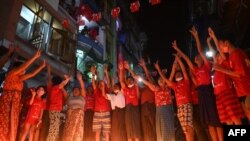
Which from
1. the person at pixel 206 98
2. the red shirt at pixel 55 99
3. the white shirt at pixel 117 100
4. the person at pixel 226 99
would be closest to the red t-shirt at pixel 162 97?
the person at pixel 206 98

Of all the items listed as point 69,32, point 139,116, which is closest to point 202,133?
point 139,116

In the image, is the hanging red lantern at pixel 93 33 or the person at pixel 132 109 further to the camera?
the hanging red lantern at pixel 93 33

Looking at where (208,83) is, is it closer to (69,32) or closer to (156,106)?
(156,106)

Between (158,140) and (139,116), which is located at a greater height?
(139,116)

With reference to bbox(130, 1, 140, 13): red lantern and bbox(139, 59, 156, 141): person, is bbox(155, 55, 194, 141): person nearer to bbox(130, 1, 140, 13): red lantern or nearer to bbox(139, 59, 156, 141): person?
bbox(139, 59, 156, 141): person

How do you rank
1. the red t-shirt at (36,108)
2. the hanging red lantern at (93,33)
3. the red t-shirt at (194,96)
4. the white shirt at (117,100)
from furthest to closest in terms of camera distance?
the hanging red lantern at (93,33)
the white shirt at (117,100)
the red t-shirt at (36,108)
the red t-shirt at (194,96)

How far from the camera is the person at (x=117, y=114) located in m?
6.64

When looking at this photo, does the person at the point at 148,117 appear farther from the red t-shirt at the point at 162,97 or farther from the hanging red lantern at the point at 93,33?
the hanging red lantern at the point at 93,33

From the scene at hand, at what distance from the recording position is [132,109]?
6605 mm

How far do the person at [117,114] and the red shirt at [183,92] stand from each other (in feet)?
5.20

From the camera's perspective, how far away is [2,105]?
5797 millimetres

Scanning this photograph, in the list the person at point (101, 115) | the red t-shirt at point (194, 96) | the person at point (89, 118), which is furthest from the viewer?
the person at point (89, 118)

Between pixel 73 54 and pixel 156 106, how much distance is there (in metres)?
9.43

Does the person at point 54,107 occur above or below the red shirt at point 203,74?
below
